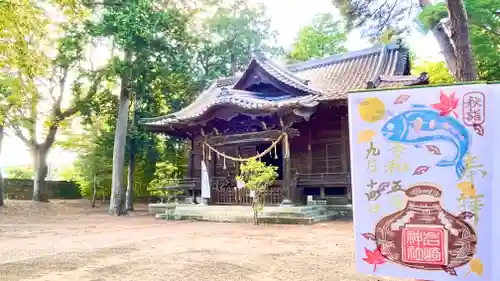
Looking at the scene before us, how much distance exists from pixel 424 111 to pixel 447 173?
402 millimetres

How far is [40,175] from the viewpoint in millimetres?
20406

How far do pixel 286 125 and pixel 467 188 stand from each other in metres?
11.0

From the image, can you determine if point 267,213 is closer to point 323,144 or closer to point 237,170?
point 237,170

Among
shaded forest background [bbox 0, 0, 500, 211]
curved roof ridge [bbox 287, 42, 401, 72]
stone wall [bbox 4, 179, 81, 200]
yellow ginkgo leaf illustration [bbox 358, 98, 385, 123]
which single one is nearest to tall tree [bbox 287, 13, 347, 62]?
shaded forest background [bbox 0, 0, 500, 211]

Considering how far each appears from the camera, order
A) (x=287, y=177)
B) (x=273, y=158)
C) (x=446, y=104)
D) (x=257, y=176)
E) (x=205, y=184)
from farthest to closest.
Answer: (x=273, y=158) < (x=205, y=184) < (x=287, y=177) < (x=257, y=176) < (x=446, y=104)

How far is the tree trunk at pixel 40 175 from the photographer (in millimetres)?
20188

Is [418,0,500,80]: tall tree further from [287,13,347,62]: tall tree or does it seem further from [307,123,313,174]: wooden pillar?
[287,13,347,62]: tall tree

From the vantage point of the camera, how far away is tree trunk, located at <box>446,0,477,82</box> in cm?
529

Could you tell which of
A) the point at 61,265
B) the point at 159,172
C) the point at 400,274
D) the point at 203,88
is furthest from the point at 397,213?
the point at 203,88

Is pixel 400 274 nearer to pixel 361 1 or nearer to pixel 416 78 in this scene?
pixel 361 1

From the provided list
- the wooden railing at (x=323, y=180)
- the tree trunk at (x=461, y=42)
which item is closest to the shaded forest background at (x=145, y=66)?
the tree trunk at (x=461, y=42)

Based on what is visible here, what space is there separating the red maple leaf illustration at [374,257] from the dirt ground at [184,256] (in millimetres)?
2062

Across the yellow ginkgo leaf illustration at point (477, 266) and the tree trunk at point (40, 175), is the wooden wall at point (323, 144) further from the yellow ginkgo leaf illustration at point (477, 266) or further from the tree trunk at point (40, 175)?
the tree trunk at point (40, 175)

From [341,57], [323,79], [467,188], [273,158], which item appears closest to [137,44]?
[273,158]
